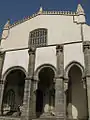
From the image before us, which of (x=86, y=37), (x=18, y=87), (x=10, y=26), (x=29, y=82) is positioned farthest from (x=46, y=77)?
(x=10, y=26)

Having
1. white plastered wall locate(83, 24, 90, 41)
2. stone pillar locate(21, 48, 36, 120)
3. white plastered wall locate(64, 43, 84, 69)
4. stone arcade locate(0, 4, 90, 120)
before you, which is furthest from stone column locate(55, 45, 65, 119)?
white plastered wall locate(83, 24, 90, 41)

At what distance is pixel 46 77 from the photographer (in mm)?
17922

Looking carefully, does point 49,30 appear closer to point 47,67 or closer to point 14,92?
point 47,67

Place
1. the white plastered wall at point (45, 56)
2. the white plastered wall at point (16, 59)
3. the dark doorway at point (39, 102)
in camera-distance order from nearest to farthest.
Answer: the white plastered wall at point (45, 56), the white plastered wall at point (16, 59), the dark doorway at point (39, 102)

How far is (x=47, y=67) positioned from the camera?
13.9 m

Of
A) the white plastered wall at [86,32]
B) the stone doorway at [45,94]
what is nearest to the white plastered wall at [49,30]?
the white plastered wall at [86,32]

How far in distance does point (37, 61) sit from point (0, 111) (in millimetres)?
5491

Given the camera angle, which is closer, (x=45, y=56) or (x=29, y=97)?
(x=29, y=97)

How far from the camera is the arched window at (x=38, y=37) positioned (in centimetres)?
1820

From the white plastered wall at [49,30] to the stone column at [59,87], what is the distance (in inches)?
125

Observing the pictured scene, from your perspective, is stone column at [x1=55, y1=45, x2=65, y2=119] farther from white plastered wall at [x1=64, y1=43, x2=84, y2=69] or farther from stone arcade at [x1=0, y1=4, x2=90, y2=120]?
white plastered wall at [x1=64, y1=43, x2=84, y2=69]

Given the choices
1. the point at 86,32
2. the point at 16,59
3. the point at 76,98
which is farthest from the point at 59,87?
the point at 86,32

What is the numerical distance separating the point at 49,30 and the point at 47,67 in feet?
19.6

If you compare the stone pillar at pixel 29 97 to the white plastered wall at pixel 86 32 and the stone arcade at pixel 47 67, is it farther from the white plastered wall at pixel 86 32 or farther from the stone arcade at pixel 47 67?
the white plastered wall at pixel 86 32
